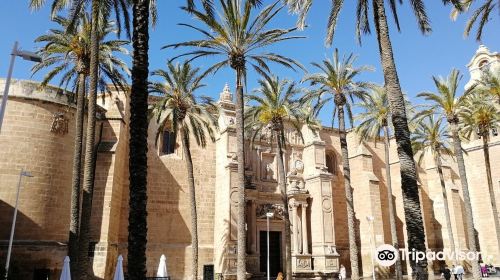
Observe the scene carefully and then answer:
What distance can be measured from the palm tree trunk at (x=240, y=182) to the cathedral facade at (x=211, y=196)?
286cm

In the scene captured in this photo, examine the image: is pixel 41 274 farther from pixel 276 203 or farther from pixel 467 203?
pixel 467 203

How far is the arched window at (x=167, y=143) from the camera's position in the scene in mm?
25688

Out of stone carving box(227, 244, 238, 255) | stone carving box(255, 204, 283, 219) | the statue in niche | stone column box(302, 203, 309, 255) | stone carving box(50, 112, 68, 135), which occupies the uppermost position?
stone carving box(50, 112, 68, 135)

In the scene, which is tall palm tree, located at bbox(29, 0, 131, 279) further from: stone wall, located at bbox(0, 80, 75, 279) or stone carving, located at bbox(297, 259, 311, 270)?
stone carving, located at bbox(297, 259, 311, 270)

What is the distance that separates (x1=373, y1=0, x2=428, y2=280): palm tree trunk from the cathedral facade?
1031cm

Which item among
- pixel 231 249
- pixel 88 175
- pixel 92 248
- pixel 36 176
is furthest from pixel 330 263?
pixel 36 176

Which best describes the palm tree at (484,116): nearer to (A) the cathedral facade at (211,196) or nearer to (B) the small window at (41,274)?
(A) the cathedral facade at (211,196)

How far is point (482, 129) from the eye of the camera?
2309 centimetres

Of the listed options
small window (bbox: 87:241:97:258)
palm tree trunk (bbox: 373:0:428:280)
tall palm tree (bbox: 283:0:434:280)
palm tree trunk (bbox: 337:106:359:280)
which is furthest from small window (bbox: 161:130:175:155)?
palm tree trunk (bbox: 373:0:428:280)

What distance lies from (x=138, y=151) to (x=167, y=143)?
58.9ft

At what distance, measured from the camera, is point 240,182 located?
1599cm

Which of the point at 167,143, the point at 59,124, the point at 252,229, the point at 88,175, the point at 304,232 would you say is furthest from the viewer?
the point at 304,232

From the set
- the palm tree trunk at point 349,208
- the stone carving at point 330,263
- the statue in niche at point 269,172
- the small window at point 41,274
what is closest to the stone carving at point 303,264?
the stone carving at point 330,263

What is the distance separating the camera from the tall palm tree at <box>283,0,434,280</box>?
9.54 meters
